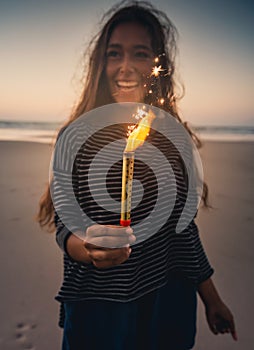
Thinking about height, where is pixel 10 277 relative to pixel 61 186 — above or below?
below

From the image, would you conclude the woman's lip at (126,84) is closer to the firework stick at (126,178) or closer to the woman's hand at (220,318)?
the firework stick at (126,178)

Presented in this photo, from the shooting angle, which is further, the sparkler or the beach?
the beach

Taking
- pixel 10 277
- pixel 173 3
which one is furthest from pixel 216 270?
pixel 173 3

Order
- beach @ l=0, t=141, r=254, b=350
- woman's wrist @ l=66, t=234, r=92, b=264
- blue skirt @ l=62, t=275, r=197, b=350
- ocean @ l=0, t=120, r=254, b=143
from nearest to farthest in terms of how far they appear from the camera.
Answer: woman's wrist @ l=66, t=234, r=92, b=264
blue skirt @ l=62, t=275, r=197, b=350
beach @ l=0, t=141, r=254, b=350
ocean @ l=0, t=120, r=254, b=143

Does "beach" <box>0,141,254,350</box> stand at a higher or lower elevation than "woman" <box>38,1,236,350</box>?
lower

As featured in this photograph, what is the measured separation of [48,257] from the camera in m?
2.12

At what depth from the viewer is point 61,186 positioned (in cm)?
88

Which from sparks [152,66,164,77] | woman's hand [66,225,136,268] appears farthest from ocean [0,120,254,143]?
woman's hand [66,225,136,268]

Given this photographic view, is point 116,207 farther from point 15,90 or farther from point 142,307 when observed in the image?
point 15,90

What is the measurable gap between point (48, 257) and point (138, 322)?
48.7 inches

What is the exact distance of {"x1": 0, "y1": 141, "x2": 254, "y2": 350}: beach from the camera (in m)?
1.54

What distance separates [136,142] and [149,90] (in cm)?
39

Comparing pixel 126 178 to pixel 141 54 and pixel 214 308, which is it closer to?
pixel 141 54

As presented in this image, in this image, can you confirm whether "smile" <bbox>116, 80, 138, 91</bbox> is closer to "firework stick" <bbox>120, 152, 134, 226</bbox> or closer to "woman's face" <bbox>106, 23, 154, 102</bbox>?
"woman's face" <bbox>106, 23, 154, 102</bbox>
